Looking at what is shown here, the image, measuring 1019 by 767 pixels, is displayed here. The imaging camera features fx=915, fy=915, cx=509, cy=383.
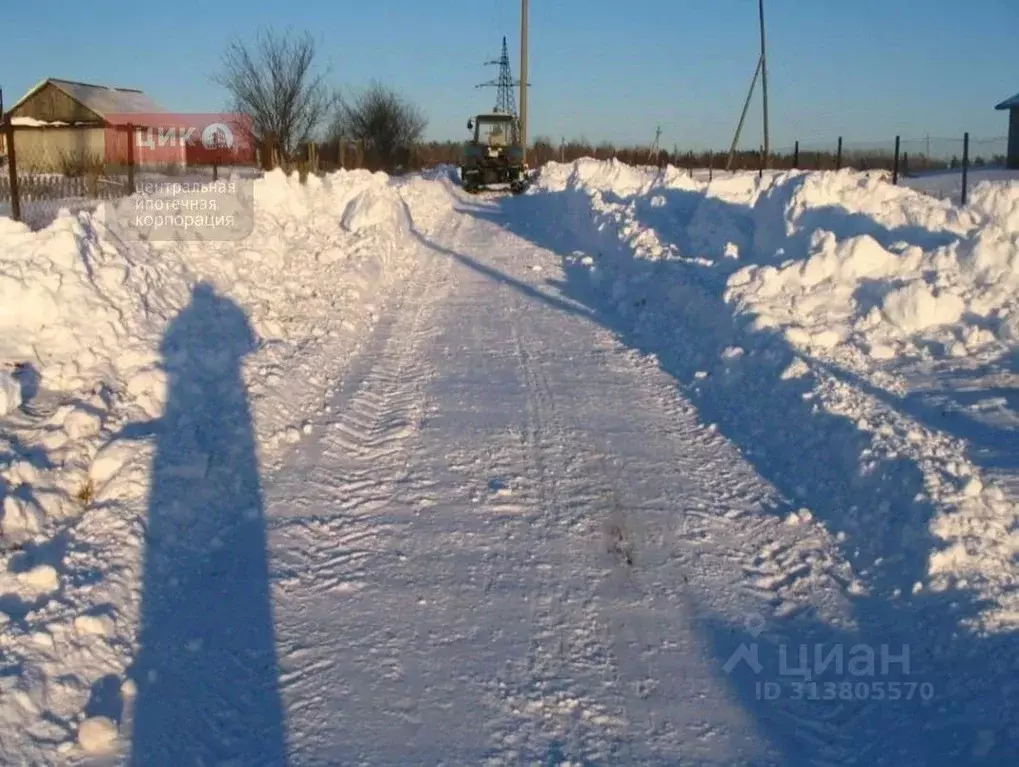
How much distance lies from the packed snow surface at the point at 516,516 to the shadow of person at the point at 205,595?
0.07 feet

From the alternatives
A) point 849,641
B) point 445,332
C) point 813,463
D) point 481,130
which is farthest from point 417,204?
point 849,641

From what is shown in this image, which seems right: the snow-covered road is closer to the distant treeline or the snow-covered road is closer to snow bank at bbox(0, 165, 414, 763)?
snow bank at bbox(0, 165, 414, 763)

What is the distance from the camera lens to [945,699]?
153 inches

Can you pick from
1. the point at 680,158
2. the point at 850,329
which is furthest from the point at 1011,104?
the point at 850,329

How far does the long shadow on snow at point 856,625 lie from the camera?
12.1 feet

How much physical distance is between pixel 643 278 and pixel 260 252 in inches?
220

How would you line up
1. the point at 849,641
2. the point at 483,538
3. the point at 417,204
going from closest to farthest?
the point at 849,641 < the point at 483,538 < the point at 417,204

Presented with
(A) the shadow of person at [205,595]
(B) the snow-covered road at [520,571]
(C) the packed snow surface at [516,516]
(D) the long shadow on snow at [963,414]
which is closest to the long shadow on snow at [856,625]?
(C) the packed snow surface at [516,516]

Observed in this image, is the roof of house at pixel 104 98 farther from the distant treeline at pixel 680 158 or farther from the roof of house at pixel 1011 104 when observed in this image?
the roof of house at pixel 1011 104

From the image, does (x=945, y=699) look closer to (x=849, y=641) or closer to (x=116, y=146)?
(x=849, y=641)

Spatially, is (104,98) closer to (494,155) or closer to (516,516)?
(494,155)

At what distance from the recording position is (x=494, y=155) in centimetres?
3406

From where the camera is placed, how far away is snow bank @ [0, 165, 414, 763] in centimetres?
409

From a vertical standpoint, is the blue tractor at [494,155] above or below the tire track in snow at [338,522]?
above
